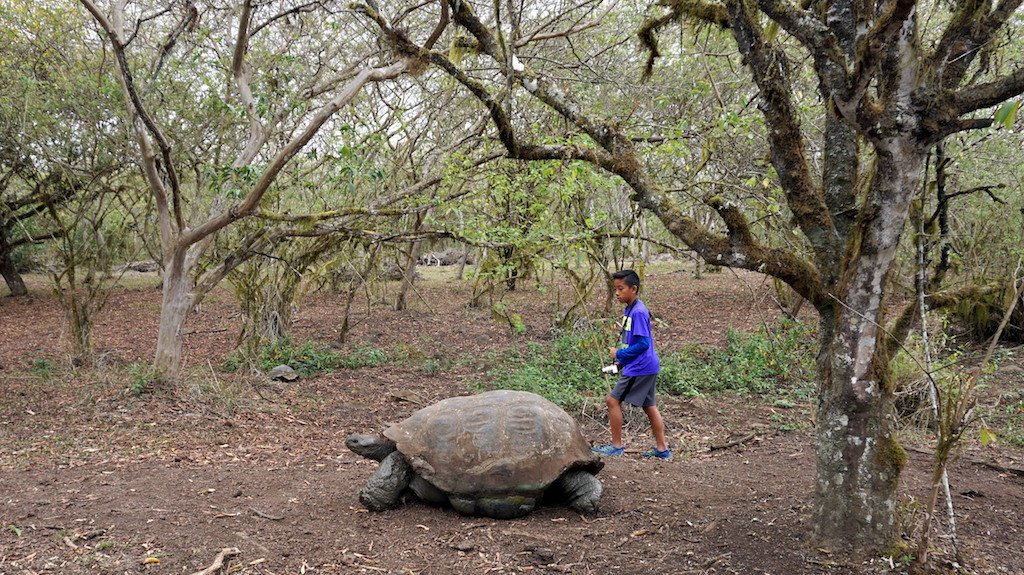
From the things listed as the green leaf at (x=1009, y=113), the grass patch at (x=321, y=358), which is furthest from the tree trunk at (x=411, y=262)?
the green leaf at (x=1009, y=113)

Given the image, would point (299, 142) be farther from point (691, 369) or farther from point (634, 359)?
point (691, 369)

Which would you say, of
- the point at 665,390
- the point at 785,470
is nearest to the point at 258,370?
the point at 665,390

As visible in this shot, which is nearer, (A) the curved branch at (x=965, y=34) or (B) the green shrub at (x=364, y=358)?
(A) the curved branch at (x=965, y=34)

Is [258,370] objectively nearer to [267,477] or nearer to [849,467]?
[267,477]

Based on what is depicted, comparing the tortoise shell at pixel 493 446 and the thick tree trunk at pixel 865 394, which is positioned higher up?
the thick tree trunk at pixel 865 394

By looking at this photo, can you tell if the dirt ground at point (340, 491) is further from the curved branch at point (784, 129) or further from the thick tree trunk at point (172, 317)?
the curved branch at point (784, 129)

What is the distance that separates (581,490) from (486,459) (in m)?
0.76

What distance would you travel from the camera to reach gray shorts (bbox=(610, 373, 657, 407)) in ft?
18.2

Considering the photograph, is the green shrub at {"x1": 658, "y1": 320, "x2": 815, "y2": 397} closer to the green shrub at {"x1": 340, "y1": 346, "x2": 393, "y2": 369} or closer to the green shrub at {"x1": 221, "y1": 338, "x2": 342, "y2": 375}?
the green shrub at {"x1": 340, "y1": 346, "x2": 393, "y2": 369}

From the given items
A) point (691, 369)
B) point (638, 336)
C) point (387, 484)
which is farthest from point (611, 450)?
point (691, 369)

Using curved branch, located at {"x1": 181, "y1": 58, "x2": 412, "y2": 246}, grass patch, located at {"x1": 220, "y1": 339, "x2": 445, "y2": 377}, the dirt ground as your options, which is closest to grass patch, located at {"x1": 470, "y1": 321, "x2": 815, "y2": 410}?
the dirt ground

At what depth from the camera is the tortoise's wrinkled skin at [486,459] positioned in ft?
14.2

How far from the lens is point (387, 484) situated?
14.7 ft

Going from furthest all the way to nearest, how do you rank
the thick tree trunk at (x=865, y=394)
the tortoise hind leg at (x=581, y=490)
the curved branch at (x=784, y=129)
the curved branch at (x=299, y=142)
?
the curved branch at (x=299, y=142)
the tortoise hind leg at (x=581, y=490)
the curved branch at (x=784, y=129)
the thick tree trunk at (x=865, y=394)
